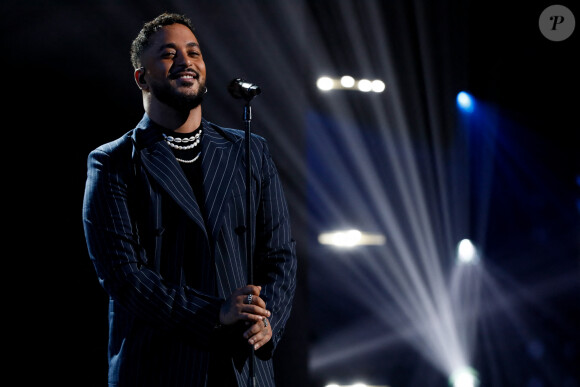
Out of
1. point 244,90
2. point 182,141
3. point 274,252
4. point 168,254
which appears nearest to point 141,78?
point 182,141

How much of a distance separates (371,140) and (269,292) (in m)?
2.36

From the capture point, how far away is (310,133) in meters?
3.76


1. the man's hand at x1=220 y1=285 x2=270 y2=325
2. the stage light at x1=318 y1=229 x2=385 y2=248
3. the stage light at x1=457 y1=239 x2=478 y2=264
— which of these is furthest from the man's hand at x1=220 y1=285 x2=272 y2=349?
the stage light at x1=457 y1=239 x2=478 y2=264

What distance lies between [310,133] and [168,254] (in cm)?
211

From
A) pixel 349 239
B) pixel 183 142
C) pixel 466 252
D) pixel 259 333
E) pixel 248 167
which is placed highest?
pixel 466 252

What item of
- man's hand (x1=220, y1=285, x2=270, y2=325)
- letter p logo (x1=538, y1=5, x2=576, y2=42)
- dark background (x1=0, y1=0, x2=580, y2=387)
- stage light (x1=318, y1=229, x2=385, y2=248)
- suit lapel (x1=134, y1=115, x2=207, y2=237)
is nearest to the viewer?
man's hand (x1=220, y1=285, x2=270, y2=325)

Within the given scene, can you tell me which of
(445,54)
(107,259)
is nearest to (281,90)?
(107,259)

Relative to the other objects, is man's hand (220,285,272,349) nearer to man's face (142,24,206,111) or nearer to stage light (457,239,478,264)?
man's face (142,24,206,111)

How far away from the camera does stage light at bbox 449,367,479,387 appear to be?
410 cm

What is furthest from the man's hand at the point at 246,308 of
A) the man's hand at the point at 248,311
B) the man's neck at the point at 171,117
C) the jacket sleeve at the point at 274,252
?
the man's neck at the point at 171,117

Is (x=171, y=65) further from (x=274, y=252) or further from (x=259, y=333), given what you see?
(x=259, y=333)

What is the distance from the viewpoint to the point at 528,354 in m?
4.42

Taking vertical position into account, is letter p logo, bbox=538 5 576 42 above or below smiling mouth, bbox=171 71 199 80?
above

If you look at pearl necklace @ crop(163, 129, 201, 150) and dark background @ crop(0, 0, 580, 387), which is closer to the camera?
pearl necklace @ crop(163, 129, 201, 150)
